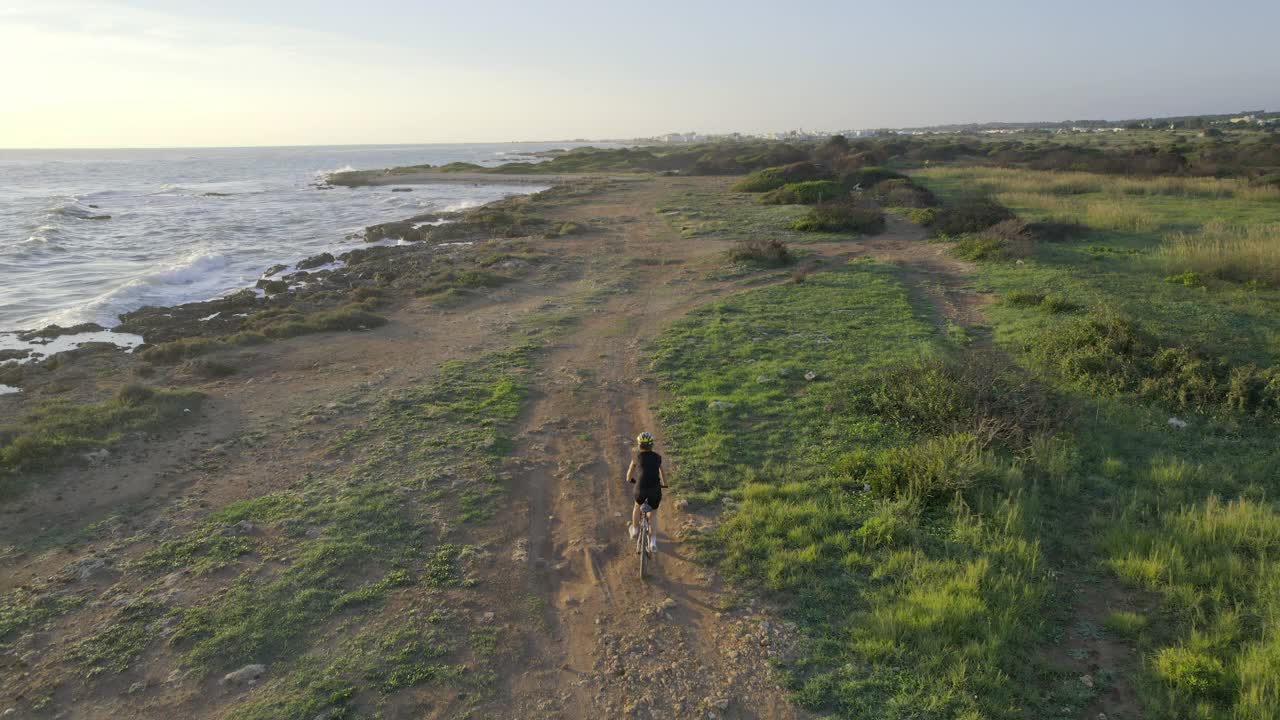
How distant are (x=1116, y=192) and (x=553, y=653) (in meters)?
40.9

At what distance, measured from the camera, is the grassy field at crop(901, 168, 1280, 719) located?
220 inches

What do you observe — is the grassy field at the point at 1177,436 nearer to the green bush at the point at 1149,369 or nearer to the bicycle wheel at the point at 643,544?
the green bush at the point at 1149,369

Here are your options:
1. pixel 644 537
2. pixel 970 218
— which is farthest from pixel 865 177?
pixel 644 537

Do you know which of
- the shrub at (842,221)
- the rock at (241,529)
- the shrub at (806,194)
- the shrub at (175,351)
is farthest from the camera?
the shrub at (806,194)

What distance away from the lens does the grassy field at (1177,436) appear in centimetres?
559

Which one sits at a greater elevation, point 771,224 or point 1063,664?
point 771,224

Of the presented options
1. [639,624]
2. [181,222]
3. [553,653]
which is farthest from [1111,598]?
[181,222]

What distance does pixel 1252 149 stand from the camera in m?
49.1

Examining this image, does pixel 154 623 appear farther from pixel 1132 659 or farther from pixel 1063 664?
pixel 1132 659

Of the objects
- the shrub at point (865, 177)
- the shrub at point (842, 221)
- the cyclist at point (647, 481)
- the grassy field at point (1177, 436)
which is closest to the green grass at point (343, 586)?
the cyclist at point (647, 481)

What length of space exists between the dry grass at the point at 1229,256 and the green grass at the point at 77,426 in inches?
930

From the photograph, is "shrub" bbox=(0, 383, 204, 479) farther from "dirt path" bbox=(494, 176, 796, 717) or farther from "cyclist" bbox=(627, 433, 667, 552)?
"cyclist" bbox=(627, 433, 667, 552)

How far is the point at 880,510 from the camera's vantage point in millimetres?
7957

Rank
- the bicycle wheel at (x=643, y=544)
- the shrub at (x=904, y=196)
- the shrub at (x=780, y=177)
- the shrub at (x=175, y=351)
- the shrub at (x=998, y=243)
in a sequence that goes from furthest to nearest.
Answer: the shrub at (x=780, y=177) → the shrub at (x=904, y=196) → the shrub at (x=998, y=243) → the shrub at (x=175, y=351) → the bicycle wheel at (x=643, y=544)
